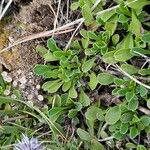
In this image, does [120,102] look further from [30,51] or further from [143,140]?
[30,51]

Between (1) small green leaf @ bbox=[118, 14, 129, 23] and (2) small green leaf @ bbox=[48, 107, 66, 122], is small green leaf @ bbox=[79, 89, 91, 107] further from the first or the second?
(1) small green leaf @ bbox=[118, 14, 129, 23]

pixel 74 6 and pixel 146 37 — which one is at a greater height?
pixel 74 6

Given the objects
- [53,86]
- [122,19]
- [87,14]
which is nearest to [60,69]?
[53,86]

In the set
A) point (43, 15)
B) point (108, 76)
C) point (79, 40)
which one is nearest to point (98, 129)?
point (108, 76)

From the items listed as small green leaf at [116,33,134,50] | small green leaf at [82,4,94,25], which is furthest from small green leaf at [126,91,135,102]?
small green leaf at [82,4,94,25]

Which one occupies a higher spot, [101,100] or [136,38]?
[136,38]

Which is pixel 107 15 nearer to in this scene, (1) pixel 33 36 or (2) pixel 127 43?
(2) pixel 127 43

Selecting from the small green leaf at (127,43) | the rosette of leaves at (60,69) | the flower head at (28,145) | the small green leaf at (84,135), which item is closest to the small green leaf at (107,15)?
the small green leaf at (127,43)
